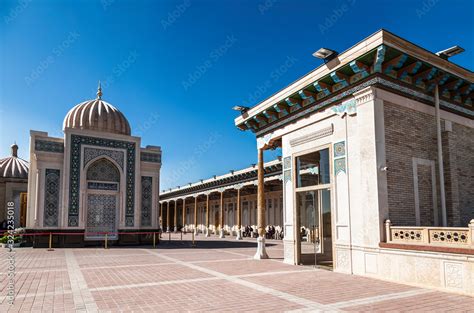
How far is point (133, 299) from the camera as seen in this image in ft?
20.6

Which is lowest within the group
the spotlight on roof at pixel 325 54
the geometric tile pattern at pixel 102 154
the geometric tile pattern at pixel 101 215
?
the geometric tile pattern at pixel 101 215

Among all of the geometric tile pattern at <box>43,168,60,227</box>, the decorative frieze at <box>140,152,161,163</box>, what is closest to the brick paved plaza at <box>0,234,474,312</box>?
the geometric tile pattern at <box>43,168,60,227</box>

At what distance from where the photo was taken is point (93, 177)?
20.2m

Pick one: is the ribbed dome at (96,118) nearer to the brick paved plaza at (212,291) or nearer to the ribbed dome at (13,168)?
the ribbed dome at (13,168)

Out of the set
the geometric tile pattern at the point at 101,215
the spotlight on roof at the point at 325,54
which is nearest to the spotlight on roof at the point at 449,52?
the spotlight on roof at the point at 325,54

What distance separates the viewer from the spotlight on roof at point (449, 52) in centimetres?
909

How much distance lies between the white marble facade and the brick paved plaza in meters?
9.51

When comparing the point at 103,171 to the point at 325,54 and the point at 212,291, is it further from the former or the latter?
the point at 212,291

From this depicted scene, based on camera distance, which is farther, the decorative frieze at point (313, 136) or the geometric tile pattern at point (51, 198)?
the geometric tile pattern at point (51, 198)

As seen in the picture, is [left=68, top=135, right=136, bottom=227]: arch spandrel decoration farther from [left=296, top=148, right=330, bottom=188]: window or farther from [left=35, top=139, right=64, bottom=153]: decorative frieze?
[left=296, top=148, right=330, bottom=188]: window

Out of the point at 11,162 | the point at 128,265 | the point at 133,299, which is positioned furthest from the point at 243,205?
the point at 133,299

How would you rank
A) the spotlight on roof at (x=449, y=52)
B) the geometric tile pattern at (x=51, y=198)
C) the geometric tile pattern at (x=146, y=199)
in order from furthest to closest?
the geometric tile pattern at (x=146, y=199) → the geometric tile pattern at (x=51, y=198) → the spotlight on roof at (x=449, y=52)

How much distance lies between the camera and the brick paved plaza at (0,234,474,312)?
18.9ft

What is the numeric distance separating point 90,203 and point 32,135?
4553mm
